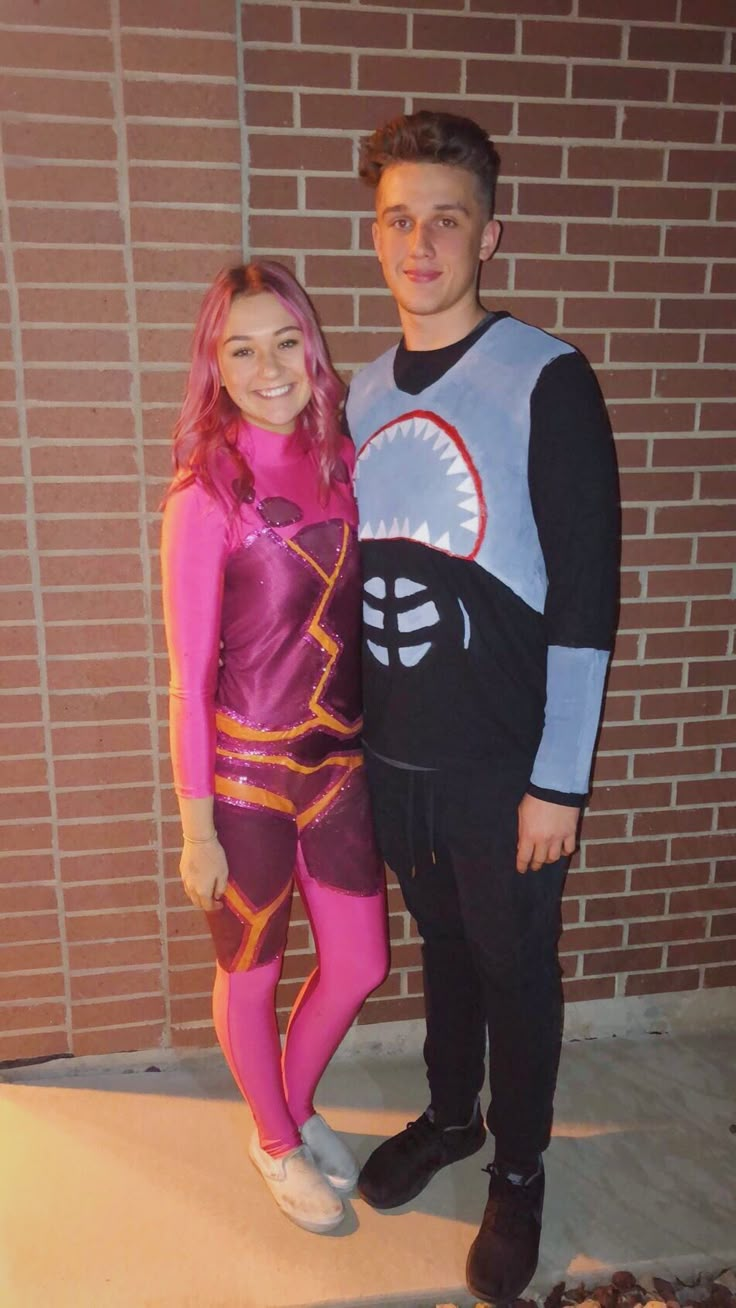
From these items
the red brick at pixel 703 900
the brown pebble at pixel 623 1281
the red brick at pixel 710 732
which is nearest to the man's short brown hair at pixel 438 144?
the red brick at pixel 710 732

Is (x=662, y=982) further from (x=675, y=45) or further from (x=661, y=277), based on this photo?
(x=675, y=45)

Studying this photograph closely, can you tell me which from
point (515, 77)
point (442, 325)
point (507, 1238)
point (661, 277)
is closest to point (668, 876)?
point (507, 1238)

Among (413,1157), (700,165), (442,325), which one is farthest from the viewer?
(700,165)

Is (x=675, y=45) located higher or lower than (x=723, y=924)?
higher

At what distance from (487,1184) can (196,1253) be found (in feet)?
2.14

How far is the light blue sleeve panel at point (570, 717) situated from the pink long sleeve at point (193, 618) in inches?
24.4

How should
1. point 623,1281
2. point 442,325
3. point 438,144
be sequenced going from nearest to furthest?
point 438,144
point 442,325
point 623,1281

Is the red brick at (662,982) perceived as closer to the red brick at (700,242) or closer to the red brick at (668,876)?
the red brick at (668,876)

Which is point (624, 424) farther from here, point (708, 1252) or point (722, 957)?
point (708, 1252)

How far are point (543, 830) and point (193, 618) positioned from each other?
0.75 metres

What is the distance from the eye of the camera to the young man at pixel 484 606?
5.69ft

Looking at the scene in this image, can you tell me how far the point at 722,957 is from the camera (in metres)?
2.82

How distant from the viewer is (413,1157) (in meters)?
2.20

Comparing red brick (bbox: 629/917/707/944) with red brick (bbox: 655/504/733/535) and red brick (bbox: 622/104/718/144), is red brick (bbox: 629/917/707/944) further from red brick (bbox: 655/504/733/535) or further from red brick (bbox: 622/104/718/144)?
red brick (bbox: 622/104/718/144)
